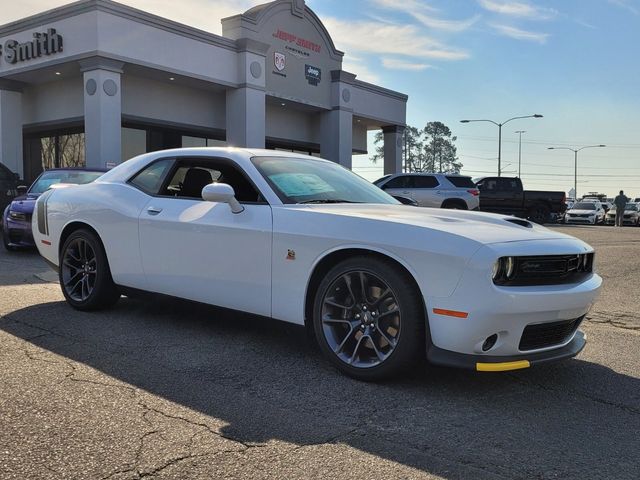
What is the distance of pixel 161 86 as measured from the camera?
22031mm

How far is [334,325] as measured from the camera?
391 cm

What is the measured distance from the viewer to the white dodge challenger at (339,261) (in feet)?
11.2

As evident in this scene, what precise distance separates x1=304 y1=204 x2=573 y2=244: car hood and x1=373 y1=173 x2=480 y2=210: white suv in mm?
15076

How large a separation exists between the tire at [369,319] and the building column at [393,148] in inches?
1152

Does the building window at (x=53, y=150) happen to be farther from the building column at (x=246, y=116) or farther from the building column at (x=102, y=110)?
the building column at (x=246, y=116)

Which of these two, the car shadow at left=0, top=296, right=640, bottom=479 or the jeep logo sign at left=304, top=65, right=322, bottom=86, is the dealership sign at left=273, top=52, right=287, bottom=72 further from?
the car shadow at left=0, top=296, right=640, bottom=479

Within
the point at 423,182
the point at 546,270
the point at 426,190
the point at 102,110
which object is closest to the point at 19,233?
the point at 102,110

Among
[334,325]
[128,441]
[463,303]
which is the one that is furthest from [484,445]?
[128,441]

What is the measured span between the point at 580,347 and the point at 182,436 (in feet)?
8.46

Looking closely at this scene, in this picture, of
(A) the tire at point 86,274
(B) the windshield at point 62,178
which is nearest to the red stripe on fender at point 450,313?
(A) the tire at point 86,274

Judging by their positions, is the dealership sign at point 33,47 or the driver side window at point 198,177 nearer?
the driver side window at point 198,177

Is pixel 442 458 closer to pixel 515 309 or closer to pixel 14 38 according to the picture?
pixel 515 309

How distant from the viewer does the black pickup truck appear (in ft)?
86.1

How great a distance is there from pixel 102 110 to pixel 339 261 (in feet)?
54.5
